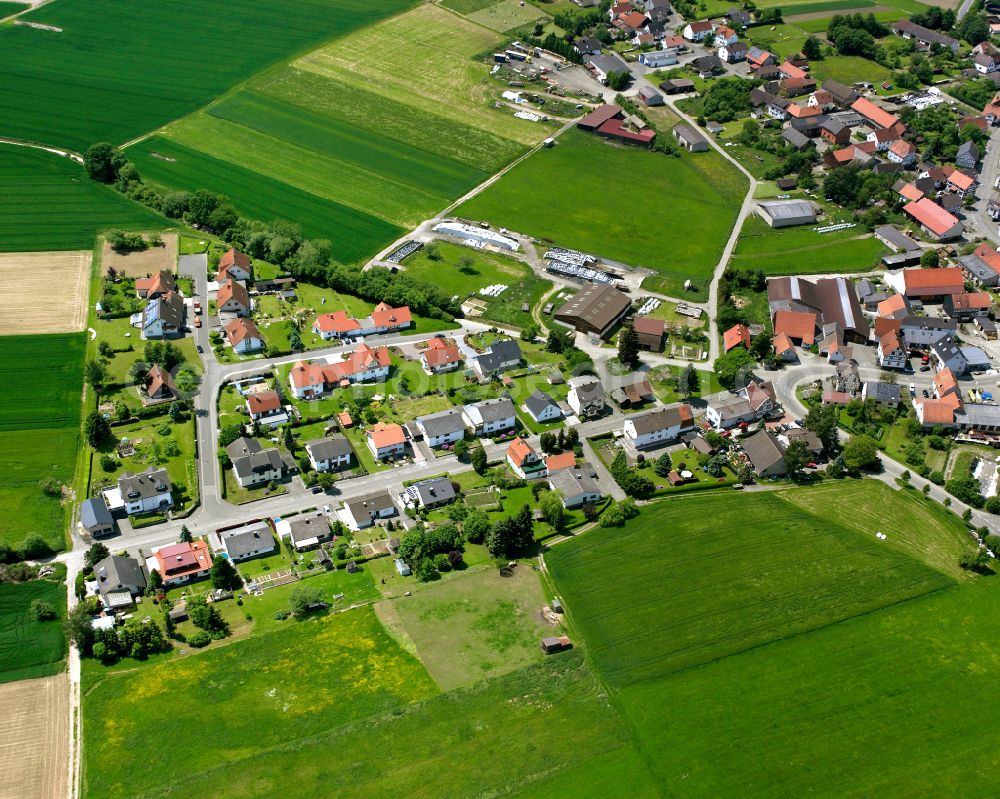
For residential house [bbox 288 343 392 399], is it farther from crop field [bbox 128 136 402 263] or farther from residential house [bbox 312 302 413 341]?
crop field [bbox 128 136 402 263]

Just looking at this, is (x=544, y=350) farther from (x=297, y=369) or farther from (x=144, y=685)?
(x=144, y=685)

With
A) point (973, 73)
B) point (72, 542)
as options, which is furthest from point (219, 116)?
point (973, 73)

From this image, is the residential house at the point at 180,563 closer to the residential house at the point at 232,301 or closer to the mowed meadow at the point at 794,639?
the mowed meadow at the point at 794,639

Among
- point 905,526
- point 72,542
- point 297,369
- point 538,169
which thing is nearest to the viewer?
point 72,542

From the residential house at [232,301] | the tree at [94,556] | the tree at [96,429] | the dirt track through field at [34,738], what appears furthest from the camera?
the residential house at [232,301]

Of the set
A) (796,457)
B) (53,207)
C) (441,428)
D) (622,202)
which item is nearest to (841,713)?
(796,457)

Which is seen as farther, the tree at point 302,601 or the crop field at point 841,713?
the tree at point 302,601

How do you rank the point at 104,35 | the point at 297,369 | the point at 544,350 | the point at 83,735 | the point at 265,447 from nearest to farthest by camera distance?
the point at 83,735
the point at 265,447
the point at 297,369
the point at 544,350
the point at 104,35

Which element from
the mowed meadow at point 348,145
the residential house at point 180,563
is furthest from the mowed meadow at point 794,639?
the mowed meadow at point 348,145
